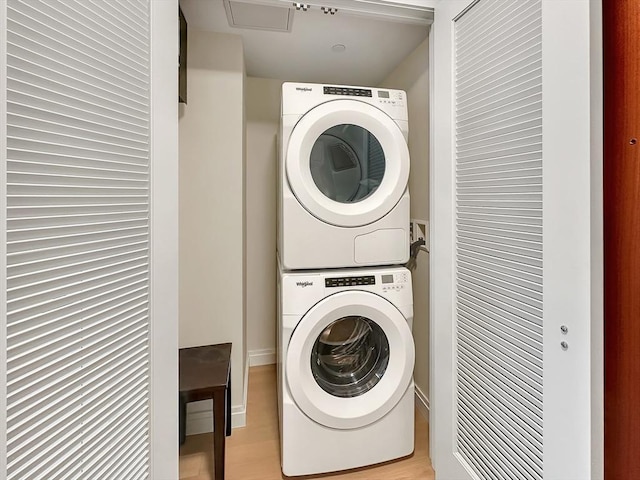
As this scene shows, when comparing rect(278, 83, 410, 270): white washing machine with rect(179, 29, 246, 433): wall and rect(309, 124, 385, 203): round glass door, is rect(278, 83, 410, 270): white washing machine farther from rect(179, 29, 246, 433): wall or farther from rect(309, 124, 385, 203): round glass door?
rect(179, 29, 246, 433): wall

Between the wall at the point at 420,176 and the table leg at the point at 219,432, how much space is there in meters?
1.14

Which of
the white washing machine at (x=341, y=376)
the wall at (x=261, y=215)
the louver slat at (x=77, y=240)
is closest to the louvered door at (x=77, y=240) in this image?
the louver slat at (x=77, y=240)

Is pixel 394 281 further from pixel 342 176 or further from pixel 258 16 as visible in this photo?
pixel 258 16

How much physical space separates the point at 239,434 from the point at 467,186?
168 centimetres

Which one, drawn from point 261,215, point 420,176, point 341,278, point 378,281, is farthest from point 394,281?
point 261,215

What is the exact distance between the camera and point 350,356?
1.65 m

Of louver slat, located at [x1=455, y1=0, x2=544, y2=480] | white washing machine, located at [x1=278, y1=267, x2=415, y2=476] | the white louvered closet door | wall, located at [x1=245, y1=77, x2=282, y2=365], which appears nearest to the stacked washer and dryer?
white washing machine, located at [x1=278, y1=267, x2=415, y2=476]

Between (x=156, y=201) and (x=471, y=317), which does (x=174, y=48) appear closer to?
(x=156, y=201)

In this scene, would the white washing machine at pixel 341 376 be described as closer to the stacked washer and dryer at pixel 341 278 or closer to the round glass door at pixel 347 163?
the stacked washer and dryer at pixel 341 278

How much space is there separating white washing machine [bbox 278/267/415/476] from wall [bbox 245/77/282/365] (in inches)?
42.0

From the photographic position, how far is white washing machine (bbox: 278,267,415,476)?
4.64 ft

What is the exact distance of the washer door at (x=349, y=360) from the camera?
55.4 inches

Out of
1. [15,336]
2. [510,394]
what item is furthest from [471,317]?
[15,336]

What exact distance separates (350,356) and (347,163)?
3.15 ft
